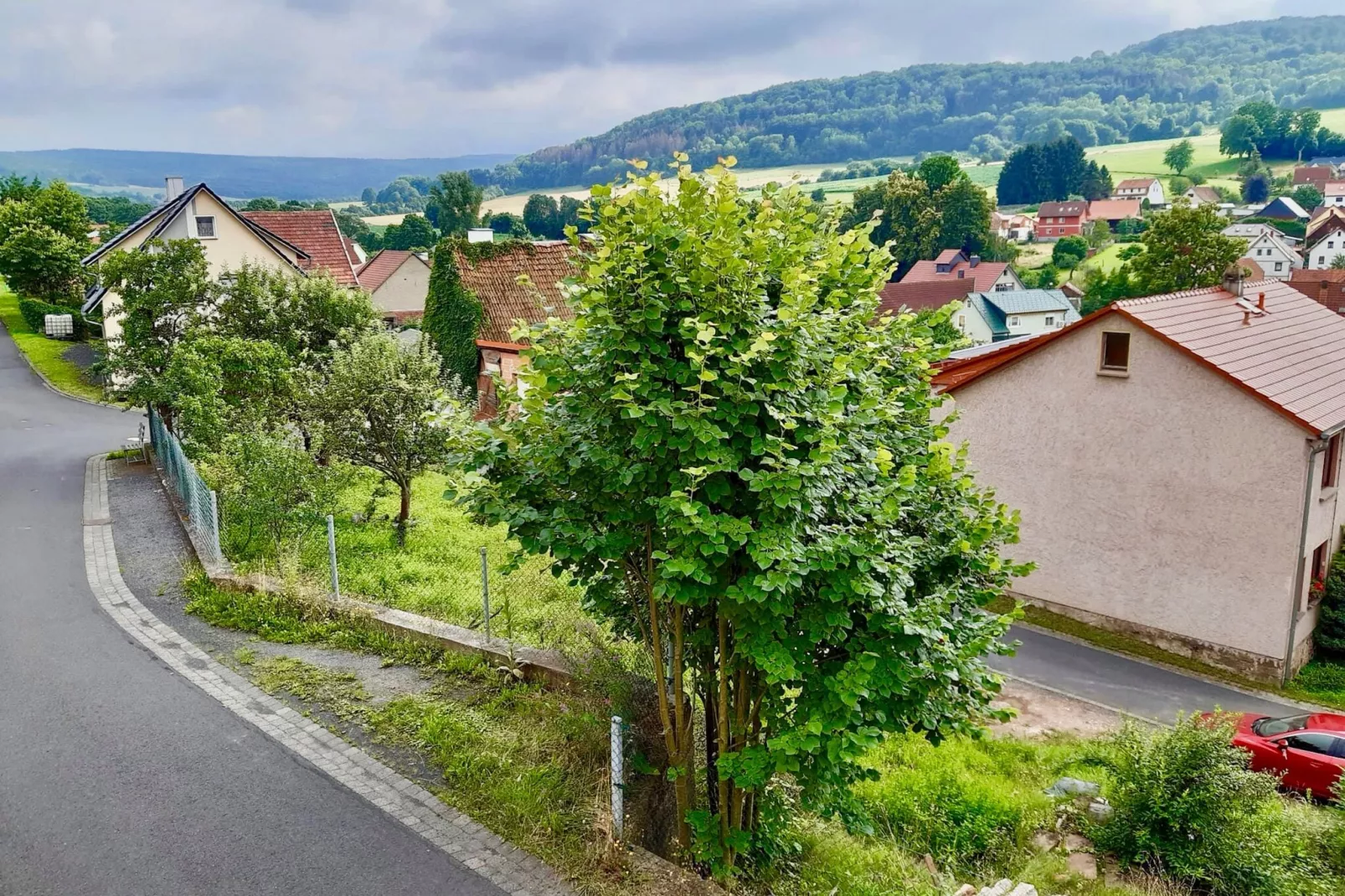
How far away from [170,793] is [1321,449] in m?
19.4

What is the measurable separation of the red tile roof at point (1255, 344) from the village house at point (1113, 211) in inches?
4571

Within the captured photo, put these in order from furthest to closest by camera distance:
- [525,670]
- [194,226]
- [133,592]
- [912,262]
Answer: [912,262] < [194,226] < [133,592] < [525,670]

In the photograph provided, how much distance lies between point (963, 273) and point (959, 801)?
8608 cm

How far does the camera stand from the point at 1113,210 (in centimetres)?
13200

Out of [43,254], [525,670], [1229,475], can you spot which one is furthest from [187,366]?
[43,254]

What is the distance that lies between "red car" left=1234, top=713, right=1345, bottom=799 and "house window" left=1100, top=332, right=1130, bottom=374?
25.8 ft

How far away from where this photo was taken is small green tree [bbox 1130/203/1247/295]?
158ft

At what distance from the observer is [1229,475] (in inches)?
738

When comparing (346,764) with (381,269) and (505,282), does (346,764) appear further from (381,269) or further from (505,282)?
(381,269)

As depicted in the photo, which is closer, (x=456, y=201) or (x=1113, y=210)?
(x=456, y=201)

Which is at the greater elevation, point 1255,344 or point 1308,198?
point 1308,198

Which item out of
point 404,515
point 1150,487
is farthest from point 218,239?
point 1150,487

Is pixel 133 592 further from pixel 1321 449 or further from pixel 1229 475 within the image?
pixel 1321 449

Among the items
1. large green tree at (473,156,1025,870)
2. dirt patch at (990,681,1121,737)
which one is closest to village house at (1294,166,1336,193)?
dirt patch at (990,681,1121,737)
